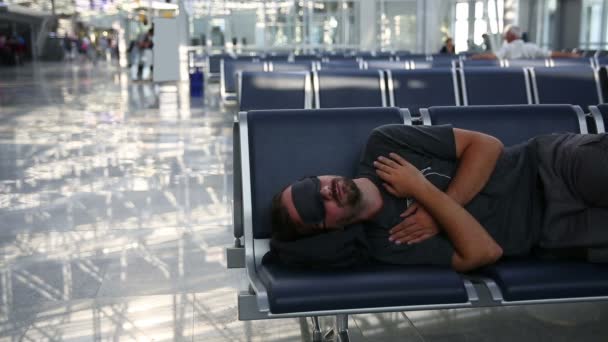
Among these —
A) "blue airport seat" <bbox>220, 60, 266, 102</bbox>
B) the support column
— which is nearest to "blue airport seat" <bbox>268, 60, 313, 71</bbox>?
"blue airport seat" <bbox>220, 60, 266, 102</bbox>

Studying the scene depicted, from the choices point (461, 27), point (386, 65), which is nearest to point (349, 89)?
point (386, 65)

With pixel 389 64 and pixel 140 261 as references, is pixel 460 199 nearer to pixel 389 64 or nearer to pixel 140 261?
pixel 140 261

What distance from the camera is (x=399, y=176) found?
9.02ft

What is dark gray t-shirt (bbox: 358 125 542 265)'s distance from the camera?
109 inches

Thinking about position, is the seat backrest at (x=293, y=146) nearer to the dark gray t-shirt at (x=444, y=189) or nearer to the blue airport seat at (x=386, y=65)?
the dark gray t-shirt at (x=444, y=189)

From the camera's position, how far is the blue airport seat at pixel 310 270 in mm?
2477

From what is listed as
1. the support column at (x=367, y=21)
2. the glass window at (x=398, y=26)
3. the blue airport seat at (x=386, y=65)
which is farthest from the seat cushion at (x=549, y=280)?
the glass window at (x=398, y=26)

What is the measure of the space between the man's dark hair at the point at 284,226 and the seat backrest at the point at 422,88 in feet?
12.8

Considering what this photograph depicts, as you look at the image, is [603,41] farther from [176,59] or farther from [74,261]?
[74,261]

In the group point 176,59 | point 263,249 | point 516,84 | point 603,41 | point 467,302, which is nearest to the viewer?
point 467,302

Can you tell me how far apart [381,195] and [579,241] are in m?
0.70

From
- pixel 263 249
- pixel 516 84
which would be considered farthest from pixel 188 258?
pixel 516 84

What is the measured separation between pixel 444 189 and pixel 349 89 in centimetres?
364

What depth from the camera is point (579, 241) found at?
8.92 feet
